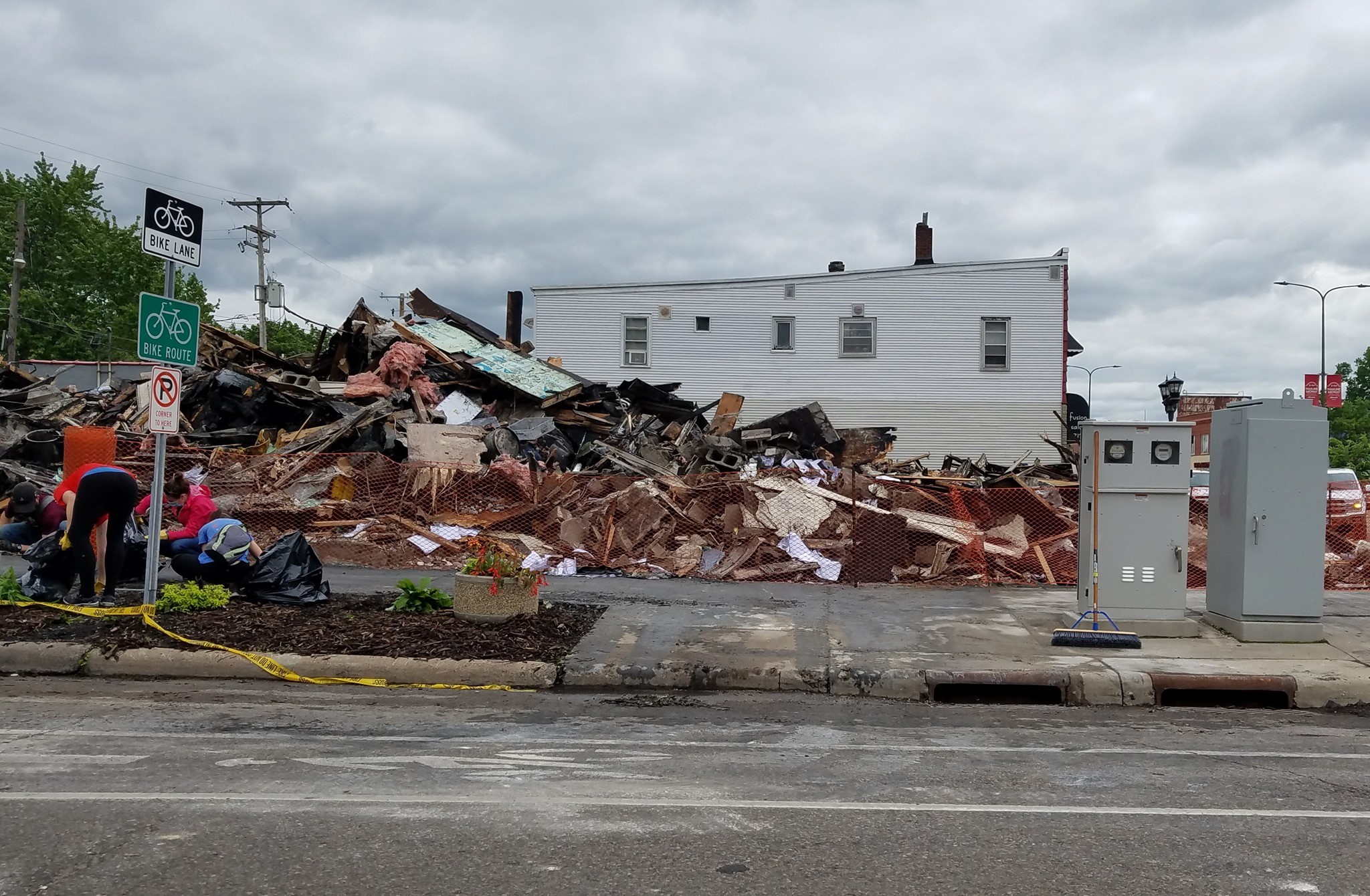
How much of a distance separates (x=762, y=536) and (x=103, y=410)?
44.8ft

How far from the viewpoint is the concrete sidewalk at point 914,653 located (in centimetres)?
813

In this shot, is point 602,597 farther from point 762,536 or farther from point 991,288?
point 991,288

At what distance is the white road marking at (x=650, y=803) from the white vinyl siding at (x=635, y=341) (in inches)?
906

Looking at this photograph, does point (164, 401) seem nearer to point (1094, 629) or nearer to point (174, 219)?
point (174, 219)

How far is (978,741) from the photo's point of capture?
645cm

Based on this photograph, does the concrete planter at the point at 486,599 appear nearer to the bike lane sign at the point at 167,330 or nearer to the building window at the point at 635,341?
the bike lane sign at the point at 167,330

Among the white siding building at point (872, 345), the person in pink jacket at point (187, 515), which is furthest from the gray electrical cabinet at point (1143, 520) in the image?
the white siding building at point (872, 345)

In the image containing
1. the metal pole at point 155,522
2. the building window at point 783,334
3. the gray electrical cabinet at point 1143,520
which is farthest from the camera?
the building window at point 783,334

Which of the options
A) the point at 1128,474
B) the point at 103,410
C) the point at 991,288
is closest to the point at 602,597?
the point at 1128,474

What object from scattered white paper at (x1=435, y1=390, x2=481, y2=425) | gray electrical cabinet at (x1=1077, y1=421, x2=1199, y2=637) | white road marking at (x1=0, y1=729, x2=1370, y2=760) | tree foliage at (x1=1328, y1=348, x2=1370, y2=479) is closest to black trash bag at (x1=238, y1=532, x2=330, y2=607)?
white road marking at (x1=0, y1=729, x2=1370, y2=760)

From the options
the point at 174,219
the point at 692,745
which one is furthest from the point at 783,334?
the point at 692,745

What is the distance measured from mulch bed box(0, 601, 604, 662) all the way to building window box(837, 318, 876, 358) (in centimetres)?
1834

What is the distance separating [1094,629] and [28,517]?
1040 centimetres

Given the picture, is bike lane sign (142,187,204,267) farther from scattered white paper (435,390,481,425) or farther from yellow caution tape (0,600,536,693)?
scattered white paper (435,390,481,425)
